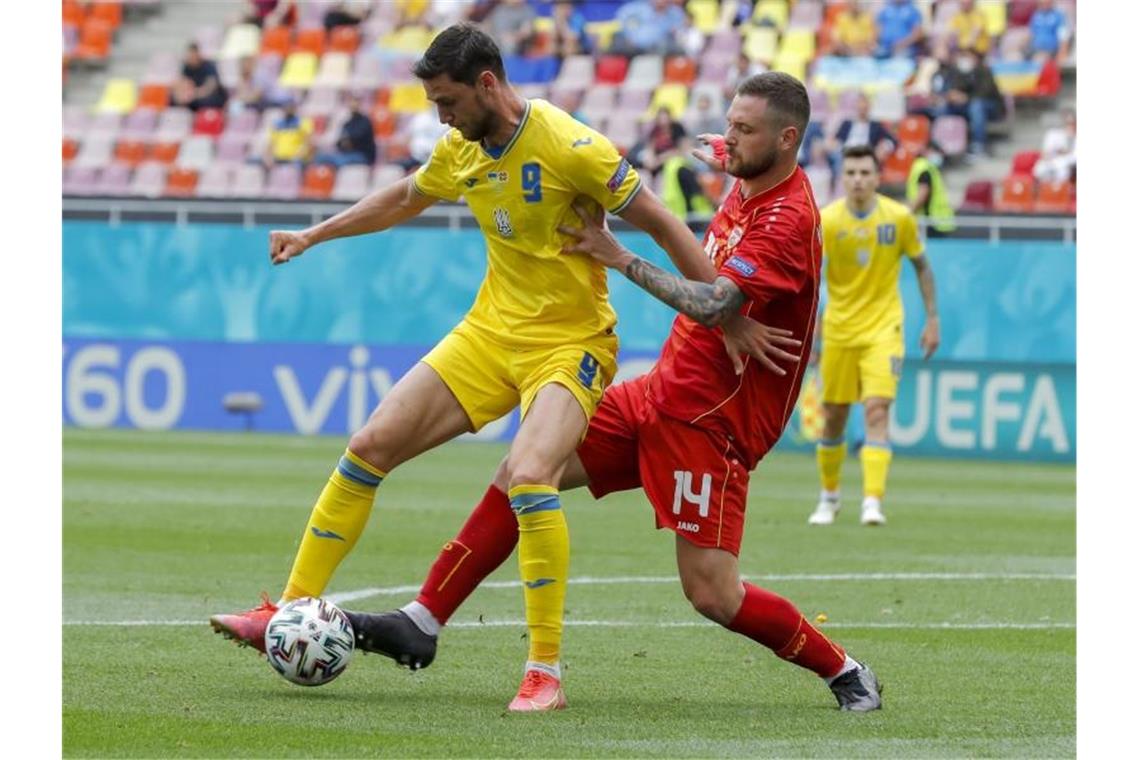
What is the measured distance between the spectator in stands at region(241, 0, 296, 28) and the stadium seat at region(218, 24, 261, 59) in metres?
0.14

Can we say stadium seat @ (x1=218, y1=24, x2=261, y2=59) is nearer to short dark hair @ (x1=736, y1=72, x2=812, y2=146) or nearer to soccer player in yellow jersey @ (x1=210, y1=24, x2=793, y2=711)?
soccer player in yellow jersey @ (x1=210, y1=24, x2=793, y2=711)

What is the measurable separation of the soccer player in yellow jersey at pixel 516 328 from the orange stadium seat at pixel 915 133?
16.6 metres

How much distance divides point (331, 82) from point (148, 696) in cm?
2265

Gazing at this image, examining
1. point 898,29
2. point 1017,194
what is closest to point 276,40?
point 898,29

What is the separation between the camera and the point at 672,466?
6.86 meters

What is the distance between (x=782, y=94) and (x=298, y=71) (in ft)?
75.5

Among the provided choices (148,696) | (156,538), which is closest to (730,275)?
(148,696)

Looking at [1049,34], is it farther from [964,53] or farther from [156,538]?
[156,538]

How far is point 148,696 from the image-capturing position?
657 cm

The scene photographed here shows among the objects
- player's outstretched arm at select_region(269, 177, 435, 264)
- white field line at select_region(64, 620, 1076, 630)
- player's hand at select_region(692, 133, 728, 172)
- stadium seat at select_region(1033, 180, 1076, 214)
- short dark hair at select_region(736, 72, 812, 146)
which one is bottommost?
white field line at select_region(64, 620, 1076, 630)

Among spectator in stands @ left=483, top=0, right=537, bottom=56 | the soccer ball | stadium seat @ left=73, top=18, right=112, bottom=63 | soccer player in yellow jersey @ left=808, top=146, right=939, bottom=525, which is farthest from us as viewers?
stadium seat @ left=73, top=18, right=112, bottom=63

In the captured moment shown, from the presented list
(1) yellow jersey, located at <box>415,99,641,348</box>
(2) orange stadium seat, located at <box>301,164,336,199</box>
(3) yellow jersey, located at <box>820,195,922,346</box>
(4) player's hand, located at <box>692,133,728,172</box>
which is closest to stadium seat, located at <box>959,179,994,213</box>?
(2) orange stadium seat, located at <box>301,164,336,199</box>

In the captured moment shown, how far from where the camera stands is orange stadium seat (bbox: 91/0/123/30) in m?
30.9

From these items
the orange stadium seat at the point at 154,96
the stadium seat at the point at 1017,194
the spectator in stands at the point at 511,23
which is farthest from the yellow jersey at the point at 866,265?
the orange stadium seat at the point at 154,96
